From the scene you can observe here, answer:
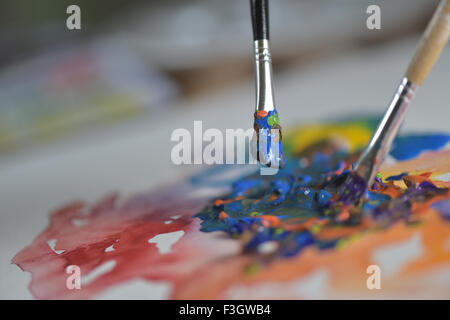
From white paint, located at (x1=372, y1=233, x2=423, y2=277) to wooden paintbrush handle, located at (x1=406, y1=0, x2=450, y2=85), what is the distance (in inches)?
6.9

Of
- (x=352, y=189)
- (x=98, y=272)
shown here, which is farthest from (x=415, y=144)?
(x=98, y=272)

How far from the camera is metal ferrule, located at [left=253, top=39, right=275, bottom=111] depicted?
54 centimetres

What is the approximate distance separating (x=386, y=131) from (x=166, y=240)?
0.30m

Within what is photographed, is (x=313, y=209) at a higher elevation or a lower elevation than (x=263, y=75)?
lower

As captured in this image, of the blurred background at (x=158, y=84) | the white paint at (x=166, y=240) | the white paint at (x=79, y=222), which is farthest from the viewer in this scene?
the blurred background at (x=158, y=84)

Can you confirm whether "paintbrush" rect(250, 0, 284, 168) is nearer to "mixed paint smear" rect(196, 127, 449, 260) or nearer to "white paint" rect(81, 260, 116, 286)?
"mixed paint smear" rect(196, 127, 449, 260)

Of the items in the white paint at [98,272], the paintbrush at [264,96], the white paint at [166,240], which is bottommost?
the white paint at [98,272]

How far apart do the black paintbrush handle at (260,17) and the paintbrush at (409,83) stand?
0.18 m

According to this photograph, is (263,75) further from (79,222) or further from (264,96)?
(79,222)

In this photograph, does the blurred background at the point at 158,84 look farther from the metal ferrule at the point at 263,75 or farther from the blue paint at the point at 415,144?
the metal ferrule at the point at 263,75

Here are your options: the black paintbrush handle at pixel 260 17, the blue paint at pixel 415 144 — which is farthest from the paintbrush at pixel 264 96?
the blue paint at pixel 415 144

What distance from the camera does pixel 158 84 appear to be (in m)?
1.22

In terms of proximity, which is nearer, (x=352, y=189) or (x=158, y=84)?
(x=352, y=189)

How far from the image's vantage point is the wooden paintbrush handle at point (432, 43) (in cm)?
44
